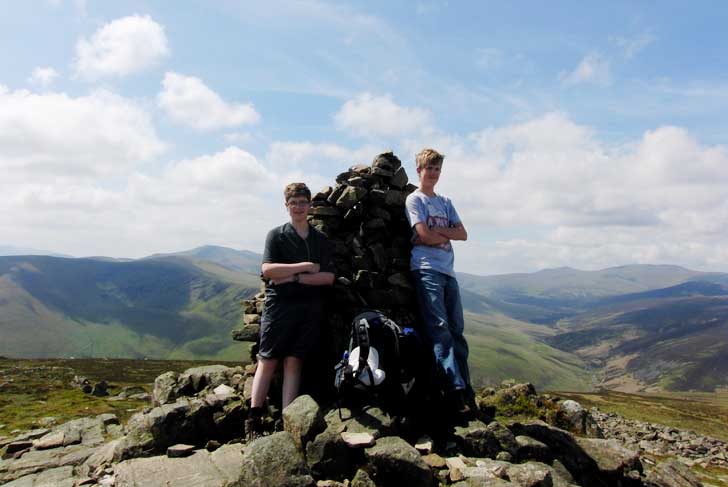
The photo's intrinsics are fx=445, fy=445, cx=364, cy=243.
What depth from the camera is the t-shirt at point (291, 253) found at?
10938 mm

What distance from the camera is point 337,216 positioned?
1419cm

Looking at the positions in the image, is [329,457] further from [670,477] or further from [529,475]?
[670,477]

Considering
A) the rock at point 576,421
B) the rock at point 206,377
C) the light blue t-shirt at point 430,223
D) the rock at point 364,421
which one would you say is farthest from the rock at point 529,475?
the rock at point 206,377

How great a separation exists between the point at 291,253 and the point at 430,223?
145 inches

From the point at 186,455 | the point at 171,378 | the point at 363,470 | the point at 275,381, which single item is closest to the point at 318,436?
the point at 363,470

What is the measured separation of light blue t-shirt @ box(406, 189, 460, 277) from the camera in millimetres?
11508

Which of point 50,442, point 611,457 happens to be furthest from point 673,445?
point 50,442

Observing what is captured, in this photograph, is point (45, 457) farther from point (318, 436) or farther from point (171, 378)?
point (318, 436)

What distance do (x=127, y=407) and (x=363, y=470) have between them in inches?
1420

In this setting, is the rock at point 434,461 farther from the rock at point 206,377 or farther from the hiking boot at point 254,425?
the rock at point 206,377

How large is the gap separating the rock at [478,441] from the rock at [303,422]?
3092mm

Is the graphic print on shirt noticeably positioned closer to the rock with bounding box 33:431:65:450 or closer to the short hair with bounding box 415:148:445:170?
the short hair with bounding box 415:148:445:170

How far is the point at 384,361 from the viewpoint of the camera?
10.1m

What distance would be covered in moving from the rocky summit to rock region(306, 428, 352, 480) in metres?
0.02
